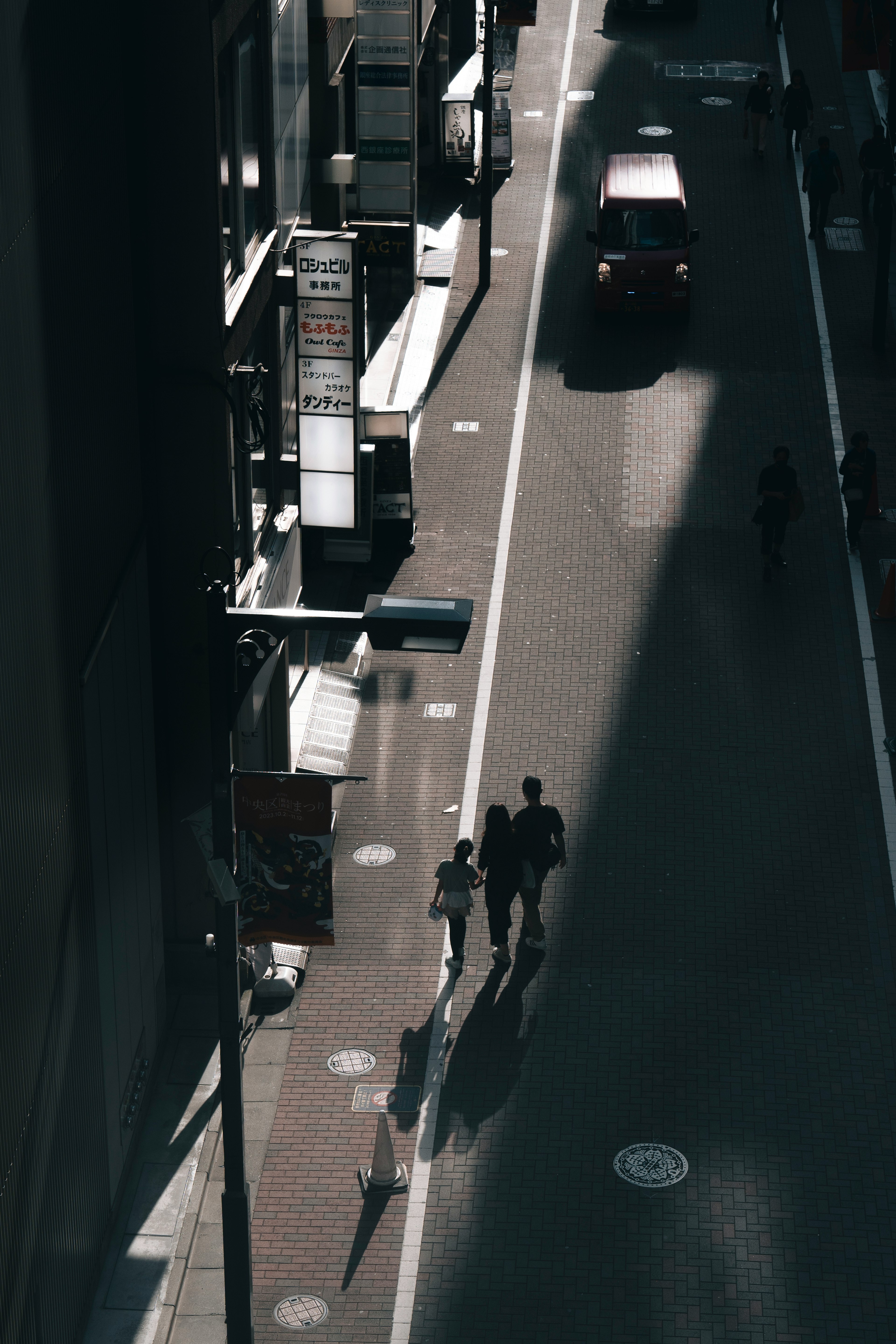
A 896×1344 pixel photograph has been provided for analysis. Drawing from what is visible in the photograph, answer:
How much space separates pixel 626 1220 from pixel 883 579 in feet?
40.8

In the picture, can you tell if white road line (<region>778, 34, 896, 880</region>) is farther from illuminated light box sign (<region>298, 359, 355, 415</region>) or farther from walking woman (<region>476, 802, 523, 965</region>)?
illuminated light box sign (<region>298, 359, 355, 415</region>)

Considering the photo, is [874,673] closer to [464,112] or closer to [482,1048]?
[482,1048]

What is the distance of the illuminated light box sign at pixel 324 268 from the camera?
62.8ft

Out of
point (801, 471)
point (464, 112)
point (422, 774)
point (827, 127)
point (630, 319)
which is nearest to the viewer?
point (422, 774)

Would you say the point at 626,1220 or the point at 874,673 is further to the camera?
the point at 874,673

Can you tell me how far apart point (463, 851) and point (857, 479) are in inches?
413

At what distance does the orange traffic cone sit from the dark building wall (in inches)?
476

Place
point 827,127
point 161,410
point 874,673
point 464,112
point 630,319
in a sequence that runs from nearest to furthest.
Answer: point 161,410
point 874,673
point 630,319
point 464,112
point 827,127

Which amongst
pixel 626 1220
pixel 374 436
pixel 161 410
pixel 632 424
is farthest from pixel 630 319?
pixel 626 1220

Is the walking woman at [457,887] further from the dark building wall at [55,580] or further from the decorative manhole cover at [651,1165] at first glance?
the dark building wall at [55,580]

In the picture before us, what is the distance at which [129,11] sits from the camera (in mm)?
14336

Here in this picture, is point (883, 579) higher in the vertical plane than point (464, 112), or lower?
lower

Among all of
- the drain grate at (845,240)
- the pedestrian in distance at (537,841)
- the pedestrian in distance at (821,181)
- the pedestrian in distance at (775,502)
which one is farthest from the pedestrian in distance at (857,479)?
the drain grate at (845,240)

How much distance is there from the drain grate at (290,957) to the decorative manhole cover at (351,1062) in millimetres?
1303
